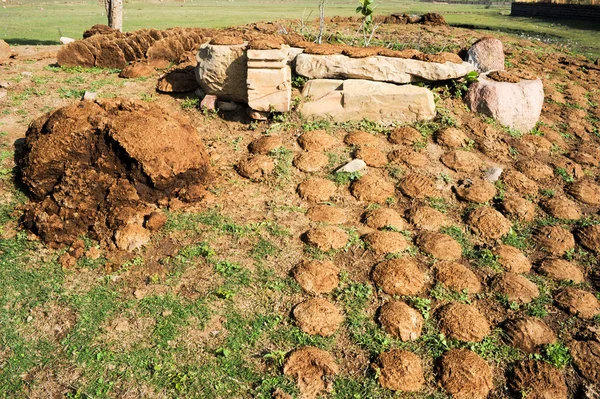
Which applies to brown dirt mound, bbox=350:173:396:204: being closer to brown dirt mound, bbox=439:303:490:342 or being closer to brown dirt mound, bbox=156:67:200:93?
brown dirt mound, bbox=439:303:490:342

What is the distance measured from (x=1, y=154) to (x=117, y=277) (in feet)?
7.89

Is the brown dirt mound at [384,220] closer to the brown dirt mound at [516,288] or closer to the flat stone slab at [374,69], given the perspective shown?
the brown dirt mound at [516,288]

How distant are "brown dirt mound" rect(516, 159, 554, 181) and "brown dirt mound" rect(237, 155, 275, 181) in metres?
2.96

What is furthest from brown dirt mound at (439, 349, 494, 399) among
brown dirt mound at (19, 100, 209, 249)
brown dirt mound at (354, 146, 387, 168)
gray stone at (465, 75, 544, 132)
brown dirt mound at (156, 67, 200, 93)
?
brown dirt mound at (156, 67, 200, 93)

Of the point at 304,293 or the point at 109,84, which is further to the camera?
the point at 109,84

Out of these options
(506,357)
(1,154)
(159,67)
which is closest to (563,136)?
(506,357)

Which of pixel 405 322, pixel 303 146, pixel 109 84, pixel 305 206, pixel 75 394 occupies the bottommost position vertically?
pixel 75 394

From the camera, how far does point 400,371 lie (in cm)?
283

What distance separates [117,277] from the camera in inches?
137

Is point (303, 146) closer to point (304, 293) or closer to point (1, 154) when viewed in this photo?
point (304, 293)

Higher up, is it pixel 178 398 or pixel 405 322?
pixel 405 322

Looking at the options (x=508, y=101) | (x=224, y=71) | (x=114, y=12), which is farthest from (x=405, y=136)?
(x=114, y=12)

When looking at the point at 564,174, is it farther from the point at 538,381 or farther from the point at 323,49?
the point at 323,49

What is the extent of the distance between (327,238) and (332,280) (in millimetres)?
475
